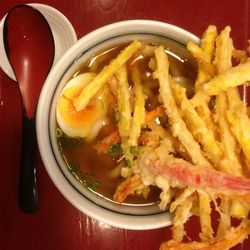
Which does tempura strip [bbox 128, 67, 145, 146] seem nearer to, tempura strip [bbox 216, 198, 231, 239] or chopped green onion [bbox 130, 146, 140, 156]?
chopped green onion [bbox 130, 146, 140, 156]

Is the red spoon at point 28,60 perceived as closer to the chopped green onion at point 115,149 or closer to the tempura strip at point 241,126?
the chopped green onion at point 115,149

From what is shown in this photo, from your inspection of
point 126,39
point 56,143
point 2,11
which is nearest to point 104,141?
point 56,143

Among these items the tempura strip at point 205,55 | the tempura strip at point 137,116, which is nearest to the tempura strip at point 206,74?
the tempura strip at point 205,55

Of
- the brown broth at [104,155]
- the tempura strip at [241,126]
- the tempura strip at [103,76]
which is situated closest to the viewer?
the tempura strip at [241,126]

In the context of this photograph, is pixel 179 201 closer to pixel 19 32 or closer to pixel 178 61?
pixel 178 61

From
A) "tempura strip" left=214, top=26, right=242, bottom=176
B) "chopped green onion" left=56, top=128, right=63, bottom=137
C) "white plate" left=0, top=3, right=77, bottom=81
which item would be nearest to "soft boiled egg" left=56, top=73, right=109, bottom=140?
"chopped green onion" left=56, top=128, right=63, bottom=137
